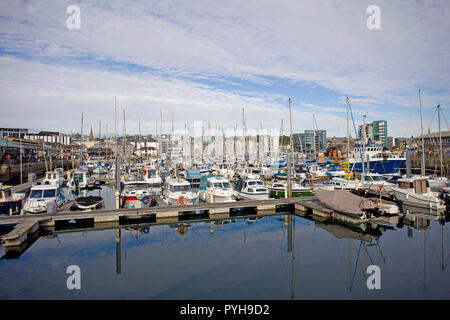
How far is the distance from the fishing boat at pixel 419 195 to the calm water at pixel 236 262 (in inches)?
174

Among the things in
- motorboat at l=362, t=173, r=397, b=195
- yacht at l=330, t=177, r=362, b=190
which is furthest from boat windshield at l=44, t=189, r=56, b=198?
yacht at l=330, t=177, r=362, b=190

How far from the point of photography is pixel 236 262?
1625 cm

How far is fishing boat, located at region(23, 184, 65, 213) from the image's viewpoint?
24.0 metres

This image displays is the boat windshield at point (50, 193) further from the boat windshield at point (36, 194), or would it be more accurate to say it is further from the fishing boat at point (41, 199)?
the boat windshield at point (36, 194)

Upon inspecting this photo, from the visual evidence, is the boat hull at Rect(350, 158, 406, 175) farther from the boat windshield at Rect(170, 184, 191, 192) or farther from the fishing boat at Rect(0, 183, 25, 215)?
the fishing boat at Rect(0, 183, 25, 215)

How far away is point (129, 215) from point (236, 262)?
1224 centimetres

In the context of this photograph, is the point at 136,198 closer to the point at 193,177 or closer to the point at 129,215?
the point at 129,215

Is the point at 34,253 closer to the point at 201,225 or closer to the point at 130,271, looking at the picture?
the point at 130,271

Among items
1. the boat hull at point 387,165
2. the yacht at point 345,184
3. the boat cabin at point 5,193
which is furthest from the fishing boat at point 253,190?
the boat hull at point 387,165

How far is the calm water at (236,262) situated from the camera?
12844 millimetres

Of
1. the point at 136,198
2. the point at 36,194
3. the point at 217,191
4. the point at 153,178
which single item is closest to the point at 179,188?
the point at 217,191

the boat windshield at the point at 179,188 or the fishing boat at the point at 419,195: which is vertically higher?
the boat windshield at the point at 179,188
